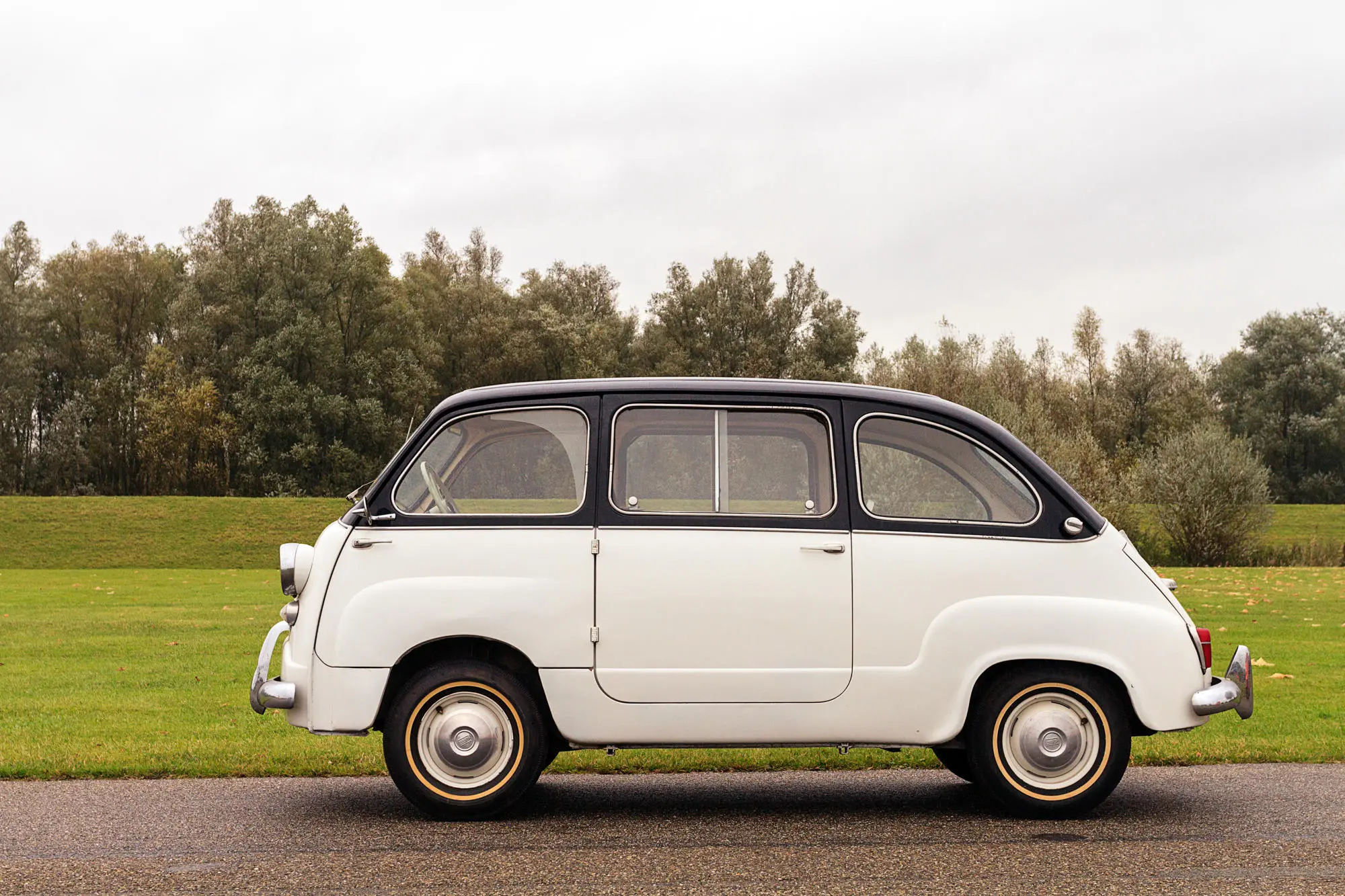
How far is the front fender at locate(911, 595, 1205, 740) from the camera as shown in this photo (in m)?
6.58

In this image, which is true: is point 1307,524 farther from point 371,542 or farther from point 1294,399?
point 371,542

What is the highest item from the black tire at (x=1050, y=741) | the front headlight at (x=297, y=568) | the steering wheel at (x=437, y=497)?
the steering wheel at (x=437, y=497)

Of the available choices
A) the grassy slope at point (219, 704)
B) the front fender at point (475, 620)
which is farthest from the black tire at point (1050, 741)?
the front fender at point (475, 620)

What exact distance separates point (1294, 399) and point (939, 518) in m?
71.3

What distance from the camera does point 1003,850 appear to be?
5.89 metres

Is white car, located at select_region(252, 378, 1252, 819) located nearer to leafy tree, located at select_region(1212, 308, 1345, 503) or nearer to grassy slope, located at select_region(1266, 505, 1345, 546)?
grassy slope, located at select_region(1266, 505, 1345, 546)

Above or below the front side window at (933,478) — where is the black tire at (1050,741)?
below

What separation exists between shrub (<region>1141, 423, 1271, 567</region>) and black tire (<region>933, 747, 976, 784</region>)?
41421 millimetres

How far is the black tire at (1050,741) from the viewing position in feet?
21.6

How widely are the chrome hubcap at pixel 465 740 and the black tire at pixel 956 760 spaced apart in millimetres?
2431

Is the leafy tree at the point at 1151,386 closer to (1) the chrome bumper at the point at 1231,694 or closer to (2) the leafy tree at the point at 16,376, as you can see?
(2) the leafy tree at the point at 16,376

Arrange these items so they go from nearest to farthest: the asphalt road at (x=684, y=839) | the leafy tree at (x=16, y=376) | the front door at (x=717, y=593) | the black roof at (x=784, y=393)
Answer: the asphalt road at (x=684, y=839), the front door at (x=717, y=593), the black roof at (x=784, y=393), the leafy tree at (x=16, y=376)

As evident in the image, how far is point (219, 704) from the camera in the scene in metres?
11.1

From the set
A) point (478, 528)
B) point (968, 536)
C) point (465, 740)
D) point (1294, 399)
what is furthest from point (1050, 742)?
point (1294, 399)
